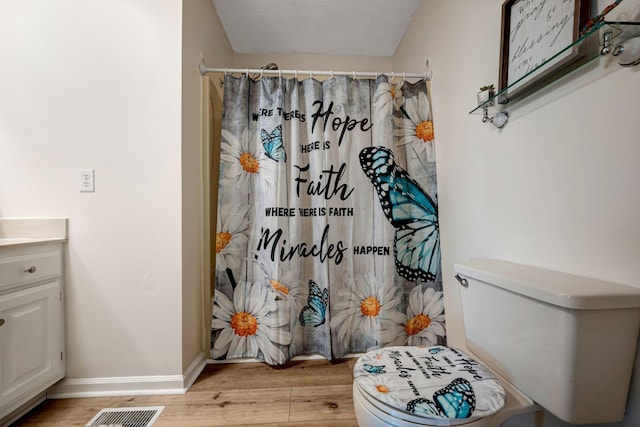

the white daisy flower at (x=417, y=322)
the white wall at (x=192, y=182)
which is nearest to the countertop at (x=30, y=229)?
the white wall at (x=192, y=182)

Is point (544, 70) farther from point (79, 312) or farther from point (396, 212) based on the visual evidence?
point (79, 312)

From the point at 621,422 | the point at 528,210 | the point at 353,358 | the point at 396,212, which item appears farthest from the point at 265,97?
the point at 621,422

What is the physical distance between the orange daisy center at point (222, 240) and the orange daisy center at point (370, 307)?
0.87m

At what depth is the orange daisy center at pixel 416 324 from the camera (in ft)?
5.19

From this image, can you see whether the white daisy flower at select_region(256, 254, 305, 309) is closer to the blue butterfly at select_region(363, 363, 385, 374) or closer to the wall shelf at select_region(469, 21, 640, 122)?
the blue butterfly at select_region(363, 363, 385, 374)

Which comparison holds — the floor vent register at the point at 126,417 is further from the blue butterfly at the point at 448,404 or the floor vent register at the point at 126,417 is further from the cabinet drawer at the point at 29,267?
the blue butterfly at the point at 448,404

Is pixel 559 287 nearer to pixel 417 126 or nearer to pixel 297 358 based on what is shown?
pixel 417 126

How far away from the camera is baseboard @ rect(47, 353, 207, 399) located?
4.41 ft

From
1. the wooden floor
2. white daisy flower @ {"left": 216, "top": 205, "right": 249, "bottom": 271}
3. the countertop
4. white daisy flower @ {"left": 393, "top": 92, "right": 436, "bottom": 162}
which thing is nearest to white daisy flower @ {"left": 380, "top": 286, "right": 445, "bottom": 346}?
the wooden floor

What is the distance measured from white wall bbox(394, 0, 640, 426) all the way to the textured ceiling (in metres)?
0.47

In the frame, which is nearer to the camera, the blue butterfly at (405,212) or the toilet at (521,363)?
the toilet at (521,363)

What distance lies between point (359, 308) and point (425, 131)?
3.69 feet

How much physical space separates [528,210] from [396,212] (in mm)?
719

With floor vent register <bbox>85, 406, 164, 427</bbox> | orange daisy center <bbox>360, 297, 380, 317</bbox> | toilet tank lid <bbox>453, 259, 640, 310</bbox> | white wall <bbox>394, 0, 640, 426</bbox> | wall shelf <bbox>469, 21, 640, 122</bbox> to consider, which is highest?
wall shelf <bbox>469, 21, 640, 122</bbox>
